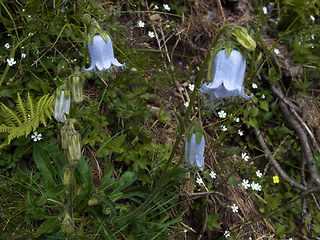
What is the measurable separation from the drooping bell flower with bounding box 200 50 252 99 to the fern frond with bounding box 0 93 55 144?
124 cm

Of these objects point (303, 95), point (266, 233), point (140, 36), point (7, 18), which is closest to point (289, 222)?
point (266, 233)

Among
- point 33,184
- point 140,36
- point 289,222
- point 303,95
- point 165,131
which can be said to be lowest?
point 289,222

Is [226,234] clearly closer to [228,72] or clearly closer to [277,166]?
[277,166]

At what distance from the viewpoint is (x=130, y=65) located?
3328 mm

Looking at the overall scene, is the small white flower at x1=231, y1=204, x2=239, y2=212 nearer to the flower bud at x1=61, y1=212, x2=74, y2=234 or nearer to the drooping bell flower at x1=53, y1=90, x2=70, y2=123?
the flower bud at x1=61, y1=212, x2=74, y2=234

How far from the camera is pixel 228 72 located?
2.12 metres

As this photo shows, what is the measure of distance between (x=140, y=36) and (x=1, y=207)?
2.38m

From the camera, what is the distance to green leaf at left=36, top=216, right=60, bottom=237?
7.84ft

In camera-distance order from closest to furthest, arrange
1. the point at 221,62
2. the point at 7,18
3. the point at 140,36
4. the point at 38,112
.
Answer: the point at 221,62
the point at 38,112
the point at 7,18
the point at 140,36

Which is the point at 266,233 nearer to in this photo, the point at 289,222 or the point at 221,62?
the point at 289,222

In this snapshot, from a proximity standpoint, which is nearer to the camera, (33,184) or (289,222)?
(33,184)

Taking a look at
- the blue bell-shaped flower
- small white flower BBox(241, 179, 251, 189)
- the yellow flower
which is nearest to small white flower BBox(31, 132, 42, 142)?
the blue bell-shaped flower

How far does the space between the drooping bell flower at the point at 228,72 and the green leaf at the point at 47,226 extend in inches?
53.9

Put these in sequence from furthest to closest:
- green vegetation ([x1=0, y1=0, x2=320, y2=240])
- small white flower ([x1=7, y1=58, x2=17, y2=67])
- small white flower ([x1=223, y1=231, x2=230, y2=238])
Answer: small white flower ([x1=223, y1=231, x2=230, y2=238]), small white flower ([x1=7, y1=58, x2=17, y2=67]), green vegetation ([x1=0, y1=0, x2=320, y2=240])
